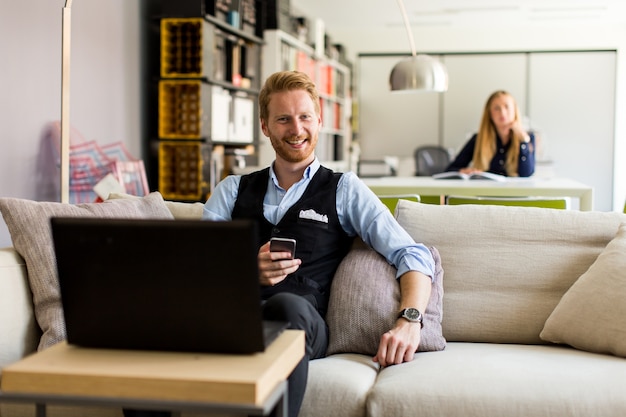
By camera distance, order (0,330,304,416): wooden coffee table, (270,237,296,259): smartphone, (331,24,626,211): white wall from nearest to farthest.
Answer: (0,330,304,416): wooden coffee table → (270,237,296,259): smartphone → (331,24,626,211): white wall

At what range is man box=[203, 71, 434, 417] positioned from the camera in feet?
7.54

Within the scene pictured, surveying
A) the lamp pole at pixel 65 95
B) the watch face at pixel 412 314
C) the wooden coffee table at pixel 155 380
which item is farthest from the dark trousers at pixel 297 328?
the lamp pole at pixel 65 95

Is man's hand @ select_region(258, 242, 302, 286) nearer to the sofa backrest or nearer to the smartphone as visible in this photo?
the smartphone

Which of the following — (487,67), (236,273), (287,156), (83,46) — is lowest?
(236,273)

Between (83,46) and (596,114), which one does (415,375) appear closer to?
(83,46)

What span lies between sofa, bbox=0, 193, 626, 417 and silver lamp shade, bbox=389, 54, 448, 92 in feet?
7.55

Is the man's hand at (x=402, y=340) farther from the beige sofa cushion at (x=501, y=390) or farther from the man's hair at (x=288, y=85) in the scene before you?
the man's hair at (x=288, y=85)

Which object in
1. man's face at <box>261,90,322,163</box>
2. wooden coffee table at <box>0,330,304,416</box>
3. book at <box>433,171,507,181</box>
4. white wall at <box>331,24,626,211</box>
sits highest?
white wall at <box>331,24,626,211</box>

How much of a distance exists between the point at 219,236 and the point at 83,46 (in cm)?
370

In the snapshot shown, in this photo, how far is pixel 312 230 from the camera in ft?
7.72

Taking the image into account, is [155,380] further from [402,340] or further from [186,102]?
→ [186,102]

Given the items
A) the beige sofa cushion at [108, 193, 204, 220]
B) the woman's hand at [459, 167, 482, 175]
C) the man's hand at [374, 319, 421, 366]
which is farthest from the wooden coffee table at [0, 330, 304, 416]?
the woman's hand at [459, 167, 482, 175]

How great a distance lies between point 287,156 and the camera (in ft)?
7.86

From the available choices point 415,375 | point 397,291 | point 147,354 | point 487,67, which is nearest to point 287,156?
point 397,291
